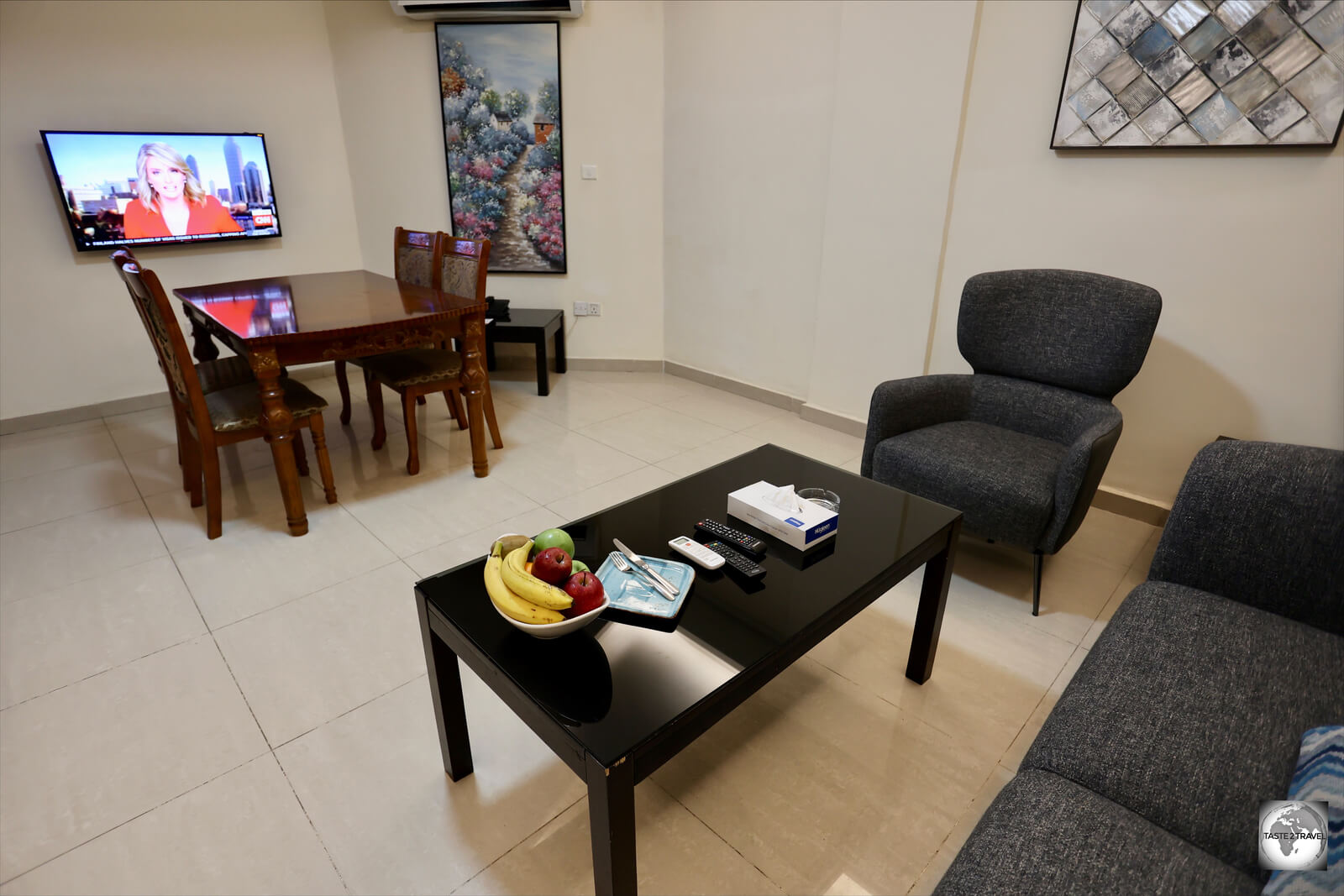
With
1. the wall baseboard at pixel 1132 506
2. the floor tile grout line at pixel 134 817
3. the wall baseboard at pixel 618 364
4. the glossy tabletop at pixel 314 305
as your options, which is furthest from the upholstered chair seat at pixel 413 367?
the wall baseboard at pixel 1132 506

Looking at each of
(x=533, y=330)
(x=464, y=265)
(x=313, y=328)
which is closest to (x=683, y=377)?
(x=533, y=330)

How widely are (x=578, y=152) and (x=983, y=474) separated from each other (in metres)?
3.21

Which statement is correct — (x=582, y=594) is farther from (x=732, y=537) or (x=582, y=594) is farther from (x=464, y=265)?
(x=464, y=265)

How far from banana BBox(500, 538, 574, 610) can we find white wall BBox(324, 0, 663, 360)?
136 inches

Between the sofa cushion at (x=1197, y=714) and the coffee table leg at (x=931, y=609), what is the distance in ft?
1.31

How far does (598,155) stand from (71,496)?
3.18 m

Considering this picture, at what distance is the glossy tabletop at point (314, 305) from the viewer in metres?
2.37

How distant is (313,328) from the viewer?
2.36m

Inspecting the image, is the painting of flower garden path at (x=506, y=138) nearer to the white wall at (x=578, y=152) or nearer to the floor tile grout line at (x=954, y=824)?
the white wall at (x=578, y=152)

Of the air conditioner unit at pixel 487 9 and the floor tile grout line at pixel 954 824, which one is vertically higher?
the air conditioner unit at pixel 487 9

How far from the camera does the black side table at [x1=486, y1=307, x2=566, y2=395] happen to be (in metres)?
3.95

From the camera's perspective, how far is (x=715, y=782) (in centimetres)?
152

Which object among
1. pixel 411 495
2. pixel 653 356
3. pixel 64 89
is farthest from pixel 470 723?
pixel 64 89

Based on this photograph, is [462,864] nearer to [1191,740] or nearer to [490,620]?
[490,620]
